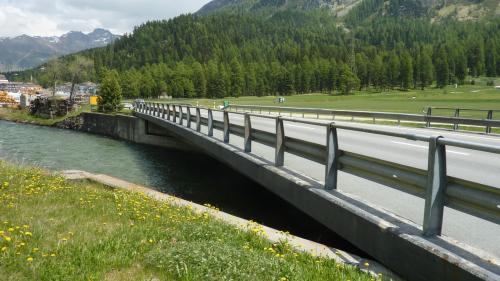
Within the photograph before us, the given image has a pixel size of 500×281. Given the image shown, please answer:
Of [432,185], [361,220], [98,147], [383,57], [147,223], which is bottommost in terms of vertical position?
[98,147]

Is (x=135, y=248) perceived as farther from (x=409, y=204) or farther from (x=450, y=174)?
(x=450, y=174)

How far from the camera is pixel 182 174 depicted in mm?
25719

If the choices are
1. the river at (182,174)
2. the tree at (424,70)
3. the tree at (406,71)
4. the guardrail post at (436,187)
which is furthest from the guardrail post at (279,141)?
the tree at (424,70)

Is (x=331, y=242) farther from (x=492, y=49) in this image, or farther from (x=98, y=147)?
(x=492, y=49)

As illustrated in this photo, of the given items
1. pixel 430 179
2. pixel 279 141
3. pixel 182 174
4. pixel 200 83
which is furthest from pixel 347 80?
pixel 430 179

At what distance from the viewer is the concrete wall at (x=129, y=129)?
132ft

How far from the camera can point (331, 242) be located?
29.4 ft

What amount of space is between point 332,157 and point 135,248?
2.95m

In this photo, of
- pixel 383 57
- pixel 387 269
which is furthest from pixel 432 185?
pixel 383 57

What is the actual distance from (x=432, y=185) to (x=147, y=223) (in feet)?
13.1

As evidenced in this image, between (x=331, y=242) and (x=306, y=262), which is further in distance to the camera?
(x=331, y=242)

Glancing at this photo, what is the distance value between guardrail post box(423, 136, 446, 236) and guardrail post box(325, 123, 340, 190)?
7.03 feet

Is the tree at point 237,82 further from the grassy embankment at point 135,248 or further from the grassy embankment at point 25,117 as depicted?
the grassy embankment at point 135,248

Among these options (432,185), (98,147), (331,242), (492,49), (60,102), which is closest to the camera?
(432,185)
